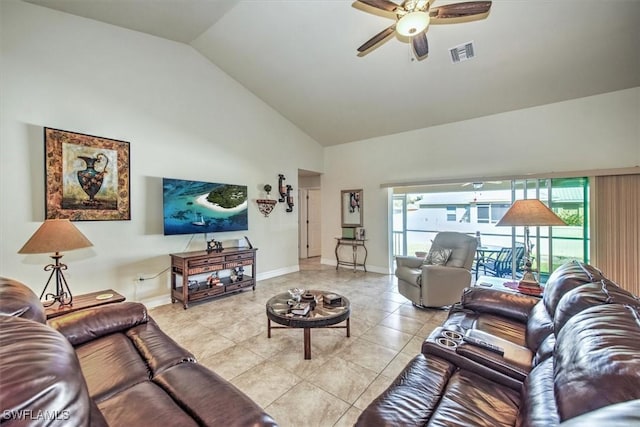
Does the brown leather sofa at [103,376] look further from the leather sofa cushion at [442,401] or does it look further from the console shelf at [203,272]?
the console shelf at [203,272]

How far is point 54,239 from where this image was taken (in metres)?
2.15

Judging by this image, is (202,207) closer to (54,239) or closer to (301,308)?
(54,239)

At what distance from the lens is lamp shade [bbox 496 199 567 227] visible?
238 cm

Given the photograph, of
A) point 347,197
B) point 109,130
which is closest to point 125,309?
point 109,130

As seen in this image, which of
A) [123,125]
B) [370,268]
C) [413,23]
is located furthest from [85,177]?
[370,268]

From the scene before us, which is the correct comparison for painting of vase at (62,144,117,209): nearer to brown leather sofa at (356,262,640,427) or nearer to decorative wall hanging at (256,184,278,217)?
decorative wall hanging at (256,184,278,217)

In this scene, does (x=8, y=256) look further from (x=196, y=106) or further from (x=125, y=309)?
(x=196, y=106)

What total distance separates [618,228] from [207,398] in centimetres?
505

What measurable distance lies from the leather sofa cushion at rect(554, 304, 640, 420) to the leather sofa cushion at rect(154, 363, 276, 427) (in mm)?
1023

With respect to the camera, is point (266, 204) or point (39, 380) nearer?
point (39, 380)

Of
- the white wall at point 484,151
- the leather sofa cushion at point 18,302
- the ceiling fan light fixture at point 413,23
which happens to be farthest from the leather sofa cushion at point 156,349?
the white wall at point 484,151

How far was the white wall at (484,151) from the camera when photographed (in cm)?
349

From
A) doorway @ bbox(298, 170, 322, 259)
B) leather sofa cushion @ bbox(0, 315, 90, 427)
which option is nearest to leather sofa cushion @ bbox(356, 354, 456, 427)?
leather sofa cushion @ bbox(0, 315, 90, 427)

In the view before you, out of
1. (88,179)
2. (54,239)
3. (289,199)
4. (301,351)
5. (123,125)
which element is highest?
(123,125)
